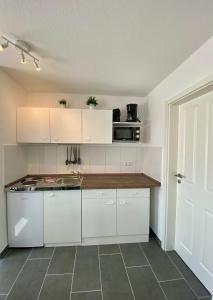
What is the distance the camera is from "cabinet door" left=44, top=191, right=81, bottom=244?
237 cm

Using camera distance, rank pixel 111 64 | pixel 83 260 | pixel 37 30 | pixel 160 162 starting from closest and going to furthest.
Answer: pixel 37 30 < pixel 111 64 < pixel 83 260 < pixel 160 162

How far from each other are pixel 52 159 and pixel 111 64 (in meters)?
1.83

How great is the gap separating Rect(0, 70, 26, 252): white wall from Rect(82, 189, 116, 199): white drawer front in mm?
1011

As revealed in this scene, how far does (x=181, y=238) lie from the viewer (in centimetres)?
220

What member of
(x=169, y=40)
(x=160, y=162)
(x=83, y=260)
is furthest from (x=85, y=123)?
(x=83, y=260)

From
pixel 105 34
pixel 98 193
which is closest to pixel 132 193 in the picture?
pixel 98 193

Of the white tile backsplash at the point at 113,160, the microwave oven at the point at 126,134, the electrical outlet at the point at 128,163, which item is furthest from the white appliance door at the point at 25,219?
the electrical outlet at the point at 128,163

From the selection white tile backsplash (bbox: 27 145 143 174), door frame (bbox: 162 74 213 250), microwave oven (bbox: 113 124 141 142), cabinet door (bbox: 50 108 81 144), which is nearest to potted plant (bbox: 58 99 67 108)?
cabinet door (bbox: 50 108 81 144)

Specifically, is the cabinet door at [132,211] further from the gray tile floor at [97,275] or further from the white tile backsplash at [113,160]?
the white tile backsplash at [113,160]

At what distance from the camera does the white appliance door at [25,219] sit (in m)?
2.32

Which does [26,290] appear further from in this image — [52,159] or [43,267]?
[52,159]

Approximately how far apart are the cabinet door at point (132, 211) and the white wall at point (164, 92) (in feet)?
0.64

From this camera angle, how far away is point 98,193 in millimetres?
2430

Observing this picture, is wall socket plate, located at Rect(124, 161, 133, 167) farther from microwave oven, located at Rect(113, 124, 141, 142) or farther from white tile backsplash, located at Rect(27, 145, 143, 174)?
microwave oven, located at Rect(113, 124, 141, 142)
